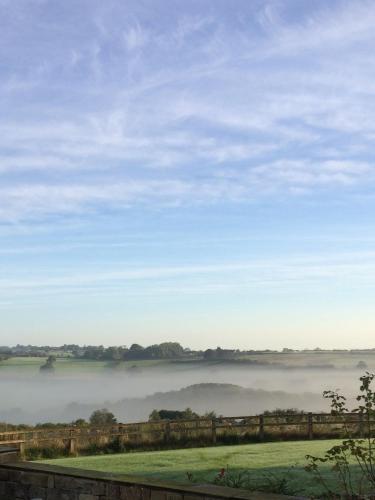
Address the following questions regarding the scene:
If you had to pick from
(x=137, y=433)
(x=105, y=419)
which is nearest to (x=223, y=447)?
(x=137, y=433)

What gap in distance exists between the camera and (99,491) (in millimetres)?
8773

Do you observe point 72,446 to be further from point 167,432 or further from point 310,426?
point 310,426

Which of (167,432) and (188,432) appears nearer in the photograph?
(167,432)

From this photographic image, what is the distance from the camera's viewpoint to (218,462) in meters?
16.5

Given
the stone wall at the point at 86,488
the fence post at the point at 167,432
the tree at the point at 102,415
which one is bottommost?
the tree at the point at 102,415

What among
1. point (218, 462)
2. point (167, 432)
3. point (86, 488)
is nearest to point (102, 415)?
point (167, 432)

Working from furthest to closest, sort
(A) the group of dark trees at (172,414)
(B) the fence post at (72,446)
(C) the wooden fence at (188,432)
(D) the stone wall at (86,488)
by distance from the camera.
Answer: (A) the group of dark trees at (172,414) → (C) the wooden fence at (188,432) → (B) the fence post at (72,446) → (D) the stone wall at (86,488)

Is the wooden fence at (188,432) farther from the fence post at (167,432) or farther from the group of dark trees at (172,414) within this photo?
the group of dark trees at (172,414)

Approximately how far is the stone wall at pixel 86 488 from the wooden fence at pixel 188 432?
1198cm

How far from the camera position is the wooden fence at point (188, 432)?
21.9m

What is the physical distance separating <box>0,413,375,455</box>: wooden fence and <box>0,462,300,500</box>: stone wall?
12.0 meters

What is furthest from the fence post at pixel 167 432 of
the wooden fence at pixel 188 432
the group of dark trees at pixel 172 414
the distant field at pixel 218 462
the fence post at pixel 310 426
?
the group of dark trees at pixel 172 414

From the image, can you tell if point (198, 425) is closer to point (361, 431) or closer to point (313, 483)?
point (361, 431)

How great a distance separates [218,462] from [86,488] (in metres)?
8.08
